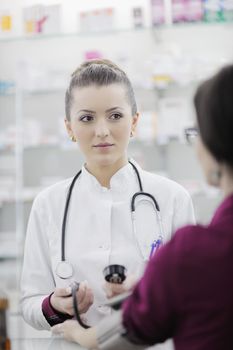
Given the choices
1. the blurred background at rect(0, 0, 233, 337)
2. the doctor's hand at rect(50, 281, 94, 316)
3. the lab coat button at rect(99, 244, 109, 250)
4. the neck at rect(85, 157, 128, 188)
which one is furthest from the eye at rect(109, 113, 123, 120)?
the blurred background at rect(0, 0, 233, 337)

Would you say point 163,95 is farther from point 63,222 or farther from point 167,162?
point 63,222

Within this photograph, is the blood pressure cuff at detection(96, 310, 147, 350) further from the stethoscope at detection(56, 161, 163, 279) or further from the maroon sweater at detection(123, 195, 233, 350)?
the stethoscope at detection(56, 161, 163, 279)

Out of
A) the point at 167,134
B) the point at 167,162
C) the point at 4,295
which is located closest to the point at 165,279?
the point at 4,295

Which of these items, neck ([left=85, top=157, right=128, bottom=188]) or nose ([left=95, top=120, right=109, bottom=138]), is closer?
nose ([left=95, top=120, right=109, bottom=138])

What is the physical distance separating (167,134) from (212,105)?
10.5ft

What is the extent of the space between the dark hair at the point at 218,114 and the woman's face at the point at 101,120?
0.51 m

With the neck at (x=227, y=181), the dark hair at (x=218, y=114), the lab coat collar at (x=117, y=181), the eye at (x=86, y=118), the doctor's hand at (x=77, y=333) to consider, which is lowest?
the doctor's hand at (x=77, y=333)

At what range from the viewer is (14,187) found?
4.20 m

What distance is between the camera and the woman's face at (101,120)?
1228 millimetres

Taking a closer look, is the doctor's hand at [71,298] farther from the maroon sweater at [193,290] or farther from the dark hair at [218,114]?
the dark hair at [218,114]

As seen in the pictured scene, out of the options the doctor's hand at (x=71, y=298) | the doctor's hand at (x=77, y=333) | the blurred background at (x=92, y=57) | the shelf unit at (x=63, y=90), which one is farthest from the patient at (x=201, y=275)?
the shelf unit at (x=63, y=90)

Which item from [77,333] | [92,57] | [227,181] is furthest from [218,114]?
[92,57]

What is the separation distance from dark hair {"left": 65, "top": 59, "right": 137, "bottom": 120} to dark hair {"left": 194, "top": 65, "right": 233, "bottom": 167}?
1.78 ft

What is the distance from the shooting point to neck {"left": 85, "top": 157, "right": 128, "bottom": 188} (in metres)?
1.34
